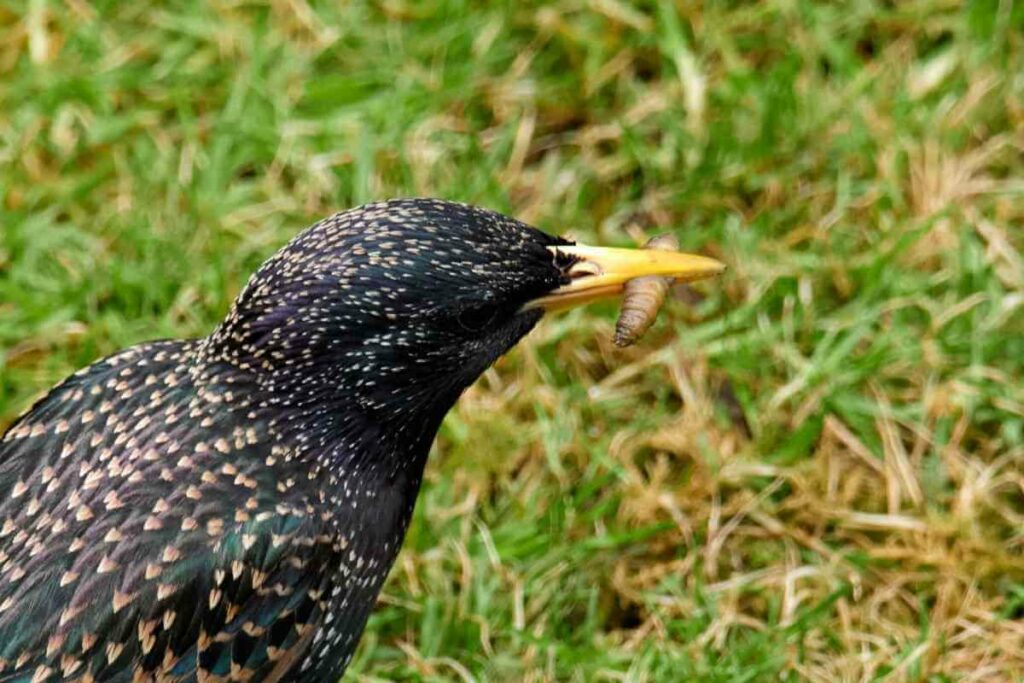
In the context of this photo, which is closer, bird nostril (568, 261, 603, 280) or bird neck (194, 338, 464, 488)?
bird neck (194, 338, 464, 488)

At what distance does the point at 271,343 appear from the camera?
3947 millimetres

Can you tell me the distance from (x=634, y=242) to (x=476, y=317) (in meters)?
1.78

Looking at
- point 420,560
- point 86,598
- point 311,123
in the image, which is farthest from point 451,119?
point 86,598

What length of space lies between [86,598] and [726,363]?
231 cm

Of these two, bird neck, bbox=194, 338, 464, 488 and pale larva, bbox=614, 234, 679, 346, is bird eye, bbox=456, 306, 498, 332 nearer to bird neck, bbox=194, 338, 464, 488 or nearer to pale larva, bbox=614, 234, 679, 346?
bird neck, bbox=194, 338, 464, 488

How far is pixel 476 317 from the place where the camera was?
3979mm

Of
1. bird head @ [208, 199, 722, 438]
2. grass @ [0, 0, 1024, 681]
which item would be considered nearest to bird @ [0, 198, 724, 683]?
bird head @ [208, 199, 722, 438]

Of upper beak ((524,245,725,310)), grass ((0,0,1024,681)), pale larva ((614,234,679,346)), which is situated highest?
upper beak ((524,245,725,310))

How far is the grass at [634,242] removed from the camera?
4.82 metres

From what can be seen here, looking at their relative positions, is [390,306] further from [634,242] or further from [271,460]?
[634,242]

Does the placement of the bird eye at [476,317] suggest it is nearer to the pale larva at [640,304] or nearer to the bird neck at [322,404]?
the bird neck at [322,404]

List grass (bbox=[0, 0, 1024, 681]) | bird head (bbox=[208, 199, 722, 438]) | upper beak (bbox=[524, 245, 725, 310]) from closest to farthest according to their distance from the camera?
bird head (bbox=[208, 199, 722, 438]) < upper beak (bbox=[524, 245, 725, 310]) < grass (bbox=[0, 0, 1024, 681])

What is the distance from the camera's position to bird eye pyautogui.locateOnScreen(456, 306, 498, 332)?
12.9 feet

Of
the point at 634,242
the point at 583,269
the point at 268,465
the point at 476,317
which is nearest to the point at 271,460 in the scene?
the point at 268,465
